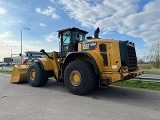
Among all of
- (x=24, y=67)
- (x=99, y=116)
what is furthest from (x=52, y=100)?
(x=24, y=67)

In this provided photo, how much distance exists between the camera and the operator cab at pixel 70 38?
33.0 ft

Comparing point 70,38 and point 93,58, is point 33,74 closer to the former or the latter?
point 70,38

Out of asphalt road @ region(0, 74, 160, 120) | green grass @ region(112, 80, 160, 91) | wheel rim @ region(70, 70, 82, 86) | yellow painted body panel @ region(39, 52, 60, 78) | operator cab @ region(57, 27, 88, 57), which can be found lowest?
asphalt road @ region(0, 74, 160, 120)

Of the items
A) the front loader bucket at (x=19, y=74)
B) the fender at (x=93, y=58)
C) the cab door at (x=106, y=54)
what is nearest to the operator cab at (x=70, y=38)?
the fender at (x=93, y=58)

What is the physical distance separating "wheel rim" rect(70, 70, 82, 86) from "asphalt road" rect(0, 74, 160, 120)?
0.53 meters

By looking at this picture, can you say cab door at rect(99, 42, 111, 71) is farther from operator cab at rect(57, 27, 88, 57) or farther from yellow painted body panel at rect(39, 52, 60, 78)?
yellow painted body panel at rect(39, 52, 60, 78)

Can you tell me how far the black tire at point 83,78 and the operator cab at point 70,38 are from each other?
150cm

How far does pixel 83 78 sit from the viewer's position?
8164 mm

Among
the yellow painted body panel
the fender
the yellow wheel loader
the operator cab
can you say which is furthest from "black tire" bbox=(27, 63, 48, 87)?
the fender

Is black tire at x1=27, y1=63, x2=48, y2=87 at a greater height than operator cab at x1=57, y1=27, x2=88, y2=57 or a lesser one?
lesser

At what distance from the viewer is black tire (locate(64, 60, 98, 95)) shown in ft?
26.5

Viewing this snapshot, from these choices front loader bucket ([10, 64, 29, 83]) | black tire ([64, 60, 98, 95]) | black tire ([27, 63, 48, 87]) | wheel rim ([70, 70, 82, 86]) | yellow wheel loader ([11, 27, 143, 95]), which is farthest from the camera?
front loader bucket ([10, 64, 29, 83])

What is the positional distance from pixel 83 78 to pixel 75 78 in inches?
21.3

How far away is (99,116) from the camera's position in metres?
5.60
